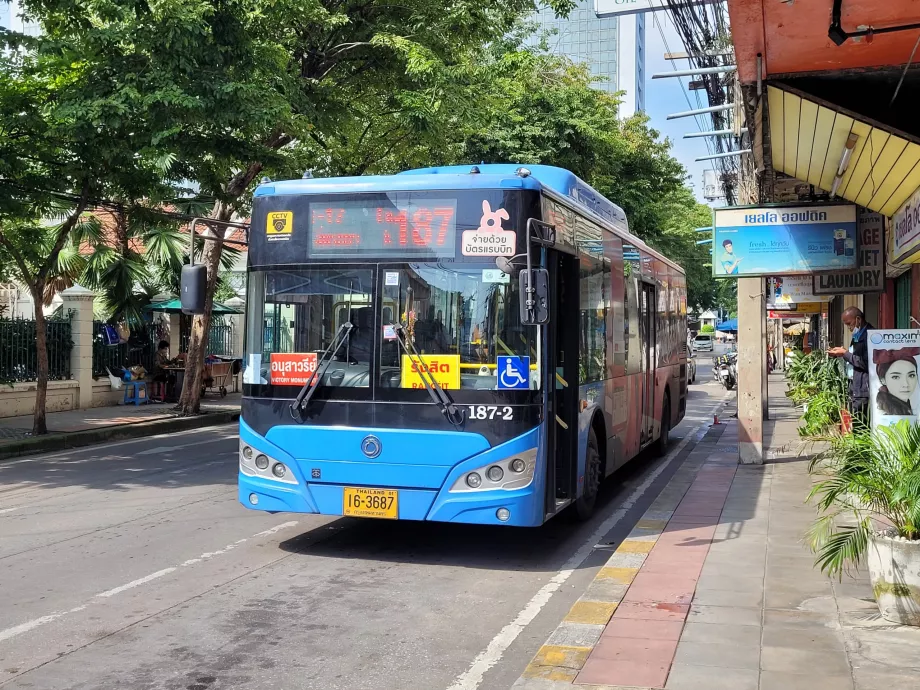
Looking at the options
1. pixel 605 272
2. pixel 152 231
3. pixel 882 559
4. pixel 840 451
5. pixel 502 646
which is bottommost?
pixel 502 646

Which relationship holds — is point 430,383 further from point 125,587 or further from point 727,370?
point 727,370

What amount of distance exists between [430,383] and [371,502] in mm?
1073

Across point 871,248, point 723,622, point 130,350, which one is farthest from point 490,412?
point 130,350

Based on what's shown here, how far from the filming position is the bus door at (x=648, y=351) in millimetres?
12367

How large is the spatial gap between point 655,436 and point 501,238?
24.9 feet

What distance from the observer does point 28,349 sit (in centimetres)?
1978

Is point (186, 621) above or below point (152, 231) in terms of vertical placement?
below

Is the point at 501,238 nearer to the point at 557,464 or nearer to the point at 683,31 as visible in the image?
the point at 557,464

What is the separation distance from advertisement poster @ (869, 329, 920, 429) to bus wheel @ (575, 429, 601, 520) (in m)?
2.58

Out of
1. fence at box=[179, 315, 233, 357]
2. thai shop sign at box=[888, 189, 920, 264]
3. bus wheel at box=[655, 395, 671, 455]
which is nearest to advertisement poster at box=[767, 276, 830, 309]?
bus wheel at box=[655, 395, 671, 455]

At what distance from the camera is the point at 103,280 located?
2344 centimetres

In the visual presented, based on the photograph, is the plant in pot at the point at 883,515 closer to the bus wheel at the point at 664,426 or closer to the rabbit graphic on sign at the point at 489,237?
the rabbit graphic on sign at the point at 489,237

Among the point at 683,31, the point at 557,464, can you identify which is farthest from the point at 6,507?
the point at 683,31

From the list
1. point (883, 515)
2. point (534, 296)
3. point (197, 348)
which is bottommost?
point (883, 515)
